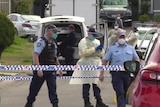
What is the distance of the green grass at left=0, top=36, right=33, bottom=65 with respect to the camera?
801 inches

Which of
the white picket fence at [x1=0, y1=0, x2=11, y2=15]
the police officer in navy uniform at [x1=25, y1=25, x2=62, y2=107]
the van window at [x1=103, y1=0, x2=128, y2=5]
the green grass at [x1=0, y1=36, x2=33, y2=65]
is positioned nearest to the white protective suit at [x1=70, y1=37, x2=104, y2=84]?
the police officer in navy uniform at [x1=25, y1=25, x2=62, y2=107]

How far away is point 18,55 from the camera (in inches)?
896

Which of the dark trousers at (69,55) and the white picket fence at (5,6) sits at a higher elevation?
the white picket fence at (5,6)

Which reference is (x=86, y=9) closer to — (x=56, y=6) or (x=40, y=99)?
(x=56, y=6)

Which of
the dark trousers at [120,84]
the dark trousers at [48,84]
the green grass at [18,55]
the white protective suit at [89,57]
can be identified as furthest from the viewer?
the green grass at [18,55]

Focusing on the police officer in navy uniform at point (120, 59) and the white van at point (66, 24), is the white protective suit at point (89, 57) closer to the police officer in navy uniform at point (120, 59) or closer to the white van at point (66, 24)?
the police officer in navy uniform at point (120, 59)

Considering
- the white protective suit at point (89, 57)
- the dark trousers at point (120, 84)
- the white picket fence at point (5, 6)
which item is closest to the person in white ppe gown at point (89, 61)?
the white protective suit at point (89, 57)

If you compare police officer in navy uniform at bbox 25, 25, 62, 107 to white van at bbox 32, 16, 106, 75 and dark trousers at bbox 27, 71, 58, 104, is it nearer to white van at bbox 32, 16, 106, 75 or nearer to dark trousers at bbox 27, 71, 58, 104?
dark trousers at bbox 27, 71, 58, 104

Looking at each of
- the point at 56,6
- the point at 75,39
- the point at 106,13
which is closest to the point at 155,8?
the point at 106,13

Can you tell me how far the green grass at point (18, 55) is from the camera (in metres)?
20.3

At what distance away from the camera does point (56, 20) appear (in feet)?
53.7

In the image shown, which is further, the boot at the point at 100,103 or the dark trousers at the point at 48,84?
the boot at the point at 100,103

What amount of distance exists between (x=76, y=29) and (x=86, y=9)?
250 inches

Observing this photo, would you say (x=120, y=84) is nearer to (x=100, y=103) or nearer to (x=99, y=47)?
(x=99, y=47)
